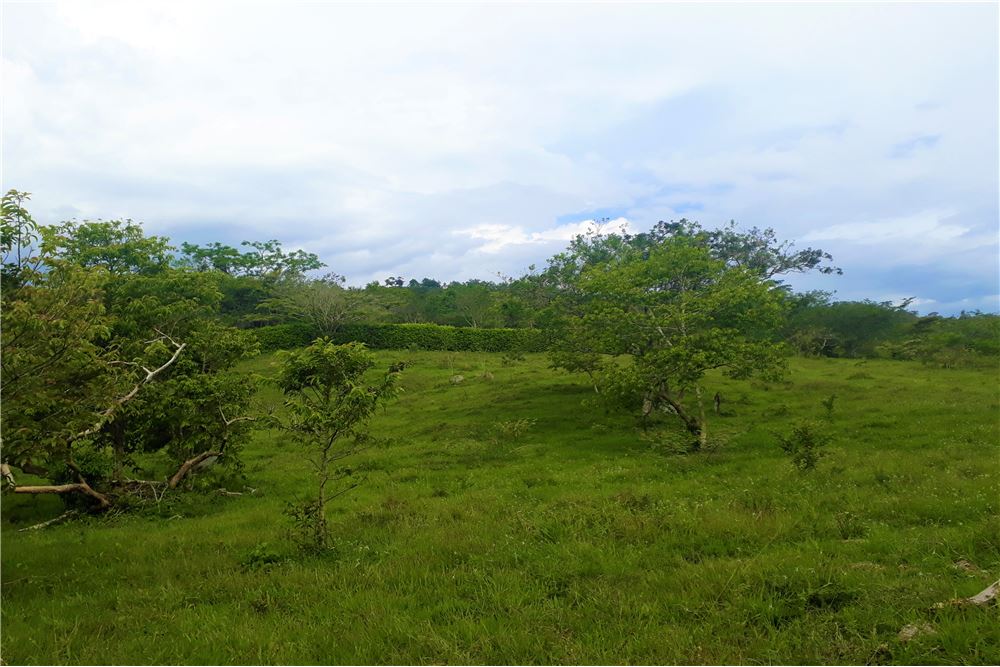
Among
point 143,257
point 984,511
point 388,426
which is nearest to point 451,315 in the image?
point 143,257

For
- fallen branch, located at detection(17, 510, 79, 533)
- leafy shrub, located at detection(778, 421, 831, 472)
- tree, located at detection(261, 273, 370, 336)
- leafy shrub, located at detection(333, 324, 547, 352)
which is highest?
tree, located at detection(261, 273, 370, 336)

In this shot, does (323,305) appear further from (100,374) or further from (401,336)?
(100,374)

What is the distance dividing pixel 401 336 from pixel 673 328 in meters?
39.8

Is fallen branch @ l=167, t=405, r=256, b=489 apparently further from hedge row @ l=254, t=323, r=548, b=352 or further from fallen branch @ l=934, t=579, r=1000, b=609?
hedge row @ l=254, t=323, r=548, b=352

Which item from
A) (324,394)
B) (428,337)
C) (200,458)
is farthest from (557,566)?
(428,337)

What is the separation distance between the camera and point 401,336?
58031mm

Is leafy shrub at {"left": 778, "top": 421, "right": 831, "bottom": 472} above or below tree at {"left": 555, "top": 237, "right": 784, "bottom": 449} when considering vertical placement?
below

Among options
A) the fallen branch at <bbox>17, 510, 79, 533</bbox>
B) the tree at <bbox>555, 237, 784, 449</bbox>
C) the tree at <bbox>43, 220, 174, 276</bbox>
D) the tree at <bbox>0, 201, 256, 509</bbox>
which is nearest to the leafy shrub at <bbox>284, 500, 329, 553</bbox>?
the tree at <bbox>0, 201, 256, 509</bbox>

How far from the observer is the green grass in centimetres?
666

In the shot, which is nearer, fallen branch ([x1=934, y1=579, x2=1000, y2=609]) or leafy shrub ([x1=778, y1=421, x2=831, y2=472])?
fallen branch ([x1=934, y1=579, x2=1000, y2=609])

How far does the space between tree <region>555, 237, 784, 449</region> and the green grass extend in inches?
110

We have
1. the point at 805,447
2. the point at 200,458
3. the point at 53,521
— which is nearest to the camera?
the point at 53,521

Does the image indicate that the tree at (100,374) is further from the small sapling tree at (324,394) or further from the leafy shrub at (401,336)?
the leafy shrub at (401,336)

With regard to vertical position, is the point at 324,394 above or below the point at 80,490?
above
